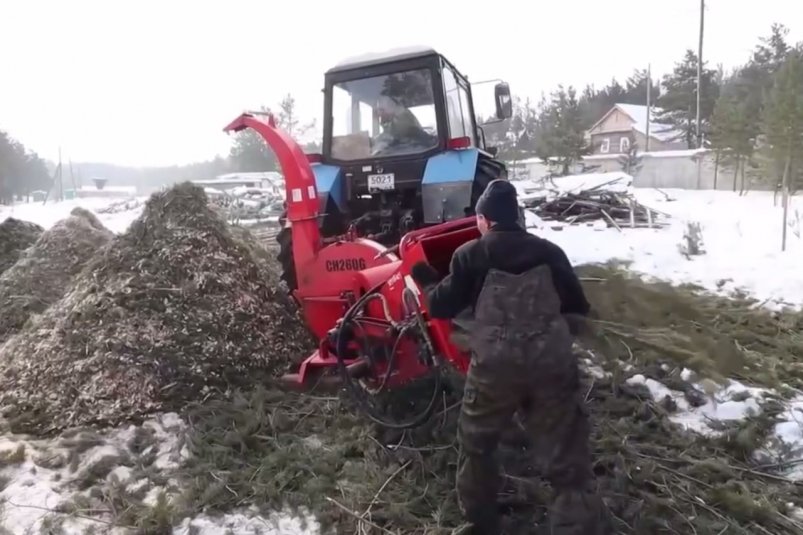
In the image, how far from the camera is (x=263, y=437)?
365 centimetres

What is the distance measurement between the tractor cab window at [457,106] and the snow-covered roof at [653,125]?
37830 millimetres

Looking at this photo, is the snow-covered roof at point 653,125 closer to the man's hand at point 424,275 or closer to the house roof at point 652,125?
the house roof at point 652,125

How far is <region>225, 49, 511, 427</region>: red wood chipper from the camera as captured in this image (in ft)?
11.3

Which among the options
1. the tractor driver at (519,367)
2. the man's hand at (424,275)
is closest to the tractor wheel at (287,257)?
the man's hand at (424,275)

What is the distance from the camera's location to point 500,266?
273cm

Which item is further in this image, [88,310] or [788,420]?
[88,310]

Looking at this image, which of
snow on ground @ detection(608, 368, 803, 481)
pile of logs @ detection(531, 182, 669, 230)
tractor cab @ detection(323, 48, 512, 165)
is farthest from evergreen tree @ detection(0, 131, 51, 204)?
snow on ground @ detection(608, 368, 803, 481)

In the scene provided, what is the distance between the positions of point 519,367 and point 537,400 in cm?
17

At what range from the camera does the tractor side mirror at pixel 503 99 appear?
6074mm

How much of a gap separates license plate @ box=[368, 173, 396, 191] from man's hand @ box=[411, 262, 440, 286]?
210 cm

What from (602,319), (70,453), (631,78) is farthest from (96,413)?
(631,78)

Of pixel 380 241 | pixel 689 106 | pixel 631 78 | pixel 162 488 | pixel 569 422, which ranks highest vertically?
pixel 631 78

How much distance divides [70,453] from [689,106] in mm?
41652

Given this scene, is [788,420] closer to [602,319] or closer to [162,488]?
[602,319]
